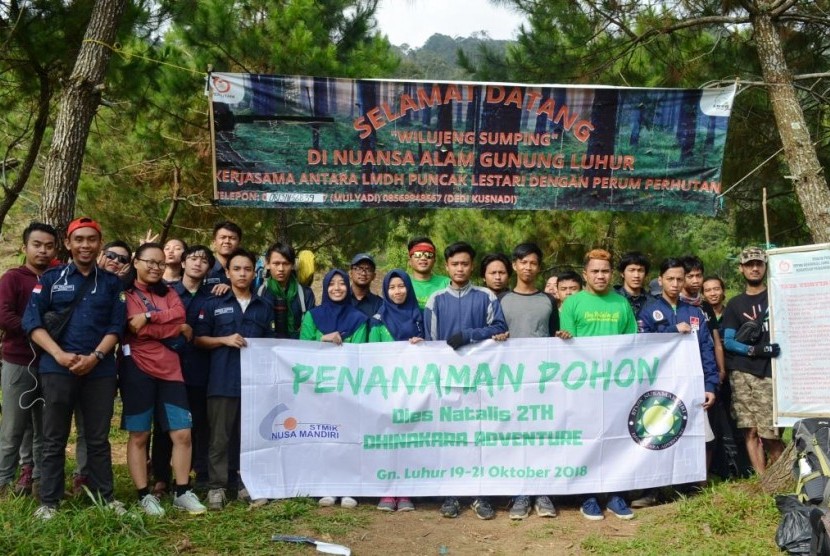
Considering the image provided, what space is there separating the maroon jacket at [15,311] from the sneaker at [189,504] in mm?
1210

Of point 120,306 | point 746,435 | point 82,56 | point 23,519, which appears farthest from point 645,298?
point 82,56

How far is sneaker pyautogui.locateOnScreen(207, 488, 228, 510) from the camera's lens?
4.54 m

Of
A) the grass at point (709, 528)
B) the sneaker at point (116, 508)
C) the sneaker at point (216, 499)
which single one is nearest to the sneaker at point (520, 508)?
the grass at point (709, 528)

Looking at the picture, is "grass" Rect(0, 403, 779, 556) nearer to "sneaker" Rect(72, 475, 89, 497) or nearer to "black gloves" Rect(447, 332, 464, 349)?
"sneaker" Rect(72, 475, 89, 497)

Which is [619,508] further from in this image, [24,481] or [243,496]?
[24,481]

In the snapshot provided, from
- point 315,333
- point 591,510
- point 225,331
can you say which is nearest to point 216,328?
point 225,331

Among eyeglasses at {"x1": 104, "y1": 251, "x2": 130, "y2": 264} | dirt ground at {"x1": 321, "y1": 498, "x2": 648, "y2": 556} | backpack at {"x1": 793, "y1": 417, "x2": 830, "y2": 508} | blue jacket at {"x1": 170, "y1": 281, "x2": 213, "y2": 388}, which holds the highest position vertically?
eyeglasses at {"x1": 104, "y1": 251, "x2": 130, "y2": 264}

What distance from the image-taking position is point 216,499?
4.56 metres

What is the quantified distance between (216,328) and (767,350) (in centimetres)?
370

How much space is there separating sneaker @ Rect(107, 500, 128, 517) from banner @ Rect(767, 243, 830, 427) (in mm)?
4149

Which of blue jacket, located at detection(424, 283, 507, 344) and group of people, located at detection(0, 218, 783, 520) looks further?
blue jacket, located at detection(424, 283, 507, 344)

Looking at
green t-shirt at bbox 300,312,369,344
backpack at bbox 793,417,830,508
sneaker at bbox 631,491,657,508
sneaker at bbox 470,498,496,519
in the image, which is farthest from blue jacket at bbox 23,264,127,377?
backpack at bbox 793,417,830,508

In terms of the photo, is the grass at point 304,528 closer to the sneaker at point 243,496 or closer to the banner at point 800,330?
the sneaker at point 243,496

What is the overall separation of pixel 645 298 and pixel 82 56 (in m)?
4.65
